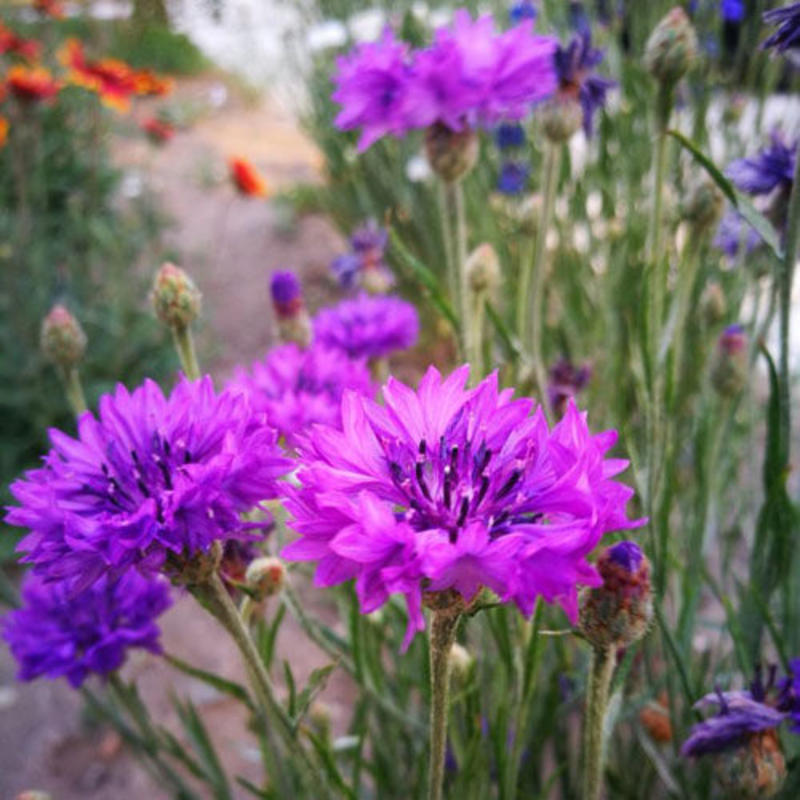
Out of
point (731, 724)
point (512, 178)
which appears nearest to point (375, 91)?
point (731, 724)

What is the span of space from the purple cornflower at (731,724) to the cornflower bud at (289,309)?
577 mm

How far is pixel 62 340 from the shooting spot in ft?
2.98

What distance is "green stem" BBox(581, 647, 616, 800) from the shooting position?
0.56m

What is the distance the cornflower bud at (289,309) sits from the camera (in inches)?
38.8

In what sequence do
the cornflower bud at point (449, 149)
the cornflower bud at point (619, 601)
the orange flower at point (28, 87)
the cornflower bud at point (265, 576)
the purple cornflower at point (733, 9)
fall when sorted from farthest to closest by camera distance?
the orange flower at point (28, 87) < the purple cornflower at point (733, 9) < the cornflower bud at point (449, 149) < the cornflower bud at point (265, 576) < the cornflower bud at point (619, 601)

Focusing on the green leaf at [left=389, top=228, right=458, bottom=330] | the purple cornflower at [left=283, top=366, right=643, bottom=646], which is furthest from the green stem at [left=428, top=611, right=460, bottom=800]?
the green leaf at [left=389, top=228, right=458, bottom=330]

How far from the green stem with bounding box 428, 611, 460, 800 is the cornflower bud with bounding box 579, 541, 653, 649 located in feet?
0.37

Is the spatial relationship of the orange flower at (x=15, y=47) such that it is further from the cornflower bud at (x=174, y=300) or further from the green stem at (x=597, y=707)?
the green stem at (x=597, y=707)

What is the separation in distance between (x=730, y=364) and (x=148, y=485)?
66 cm

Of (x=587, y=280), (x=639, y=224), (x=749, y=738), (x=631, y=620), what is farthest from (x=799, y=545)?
(x=587, y=280)

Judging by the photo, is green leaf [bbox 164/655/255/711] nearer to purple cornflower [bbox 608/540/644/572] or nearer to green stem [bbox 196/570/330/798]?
green stem [bbox 196/570/330/798]

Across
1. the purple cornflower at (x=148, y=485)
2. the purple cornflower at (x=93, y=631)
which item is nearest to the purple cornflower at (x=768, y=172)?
the purple cornflower at (x=148, y=485)

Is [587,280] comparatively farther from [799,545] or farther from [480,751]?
[480,751]

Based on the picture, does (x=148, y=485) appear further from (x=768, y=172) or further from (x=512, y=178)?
(x=512, y=178)
